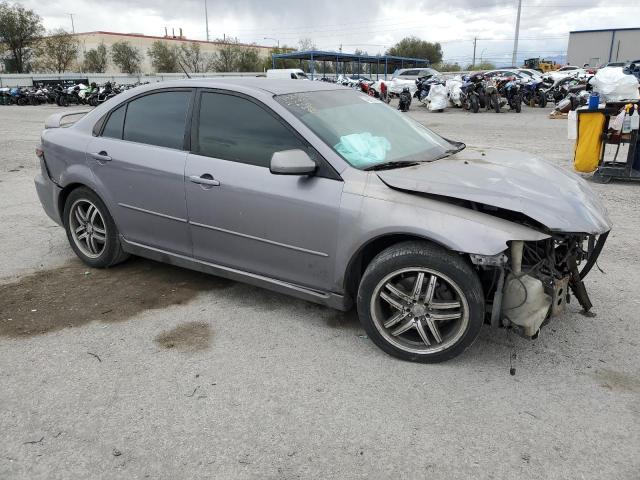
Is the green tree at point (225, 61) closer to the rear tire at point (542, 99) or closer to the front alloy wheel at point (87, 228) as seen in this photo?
the rear tire at point (542, 99)

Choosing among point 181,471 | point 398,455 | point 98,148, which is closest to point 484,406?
point 398,455

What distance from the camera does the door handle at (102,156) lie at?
438cm

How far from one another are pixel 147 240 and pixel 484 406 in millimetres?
2839

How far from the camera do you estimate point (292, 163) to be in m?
3.28

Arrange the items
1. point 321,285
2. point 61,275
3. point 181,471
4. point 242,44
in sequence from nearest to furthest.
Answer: point 181,471 < point 321,285 < point 61,275 < point 242,44

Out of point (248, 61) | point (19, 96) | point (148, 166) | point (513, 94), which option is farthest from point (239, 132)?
point (248, 61)

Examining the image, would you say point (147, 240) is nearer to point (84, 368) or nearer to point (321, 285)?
point (84, 368)

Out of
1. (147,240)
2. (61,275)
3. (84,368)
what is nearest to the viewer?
(84,368)

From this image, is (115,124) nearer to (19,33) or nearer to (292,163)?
(292,163)

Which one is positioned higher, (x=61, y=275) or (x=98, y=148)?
(x=98, y=148)

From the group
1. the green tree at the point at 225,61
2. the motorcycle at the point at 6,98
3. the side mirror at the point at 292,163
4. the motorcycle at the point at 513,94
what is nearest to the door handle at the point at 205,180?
the side mirror at the point at 292,163

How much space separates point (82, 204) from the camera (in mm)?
4770

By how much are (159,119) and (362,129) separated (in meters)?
1.62

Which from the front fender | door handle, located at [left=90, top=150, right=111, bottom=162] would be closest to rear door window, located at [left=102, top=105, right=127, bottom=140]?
door handle, located at [left=90, top=150, right=111, bottom=162]
